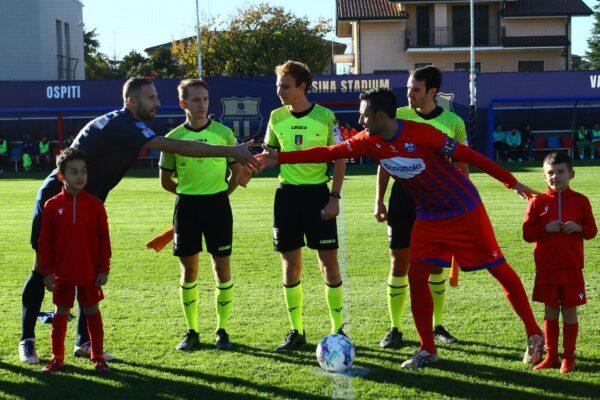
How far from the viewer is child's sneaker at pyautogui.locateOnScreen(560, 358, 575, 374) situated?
228 inches

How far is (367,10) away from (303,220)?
45554 millimetres

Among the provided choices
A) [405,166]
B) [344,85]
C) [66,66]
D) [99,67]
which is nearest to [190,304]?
[405,166]

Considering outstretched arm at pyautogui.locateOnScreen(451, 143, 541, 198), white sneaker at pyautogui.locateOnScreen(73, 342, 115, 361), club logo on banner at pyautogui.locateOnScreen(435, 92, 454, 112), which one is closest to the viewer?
outstretched arm at pyautogui.locateOnScreen(451, 143, 541, 198)

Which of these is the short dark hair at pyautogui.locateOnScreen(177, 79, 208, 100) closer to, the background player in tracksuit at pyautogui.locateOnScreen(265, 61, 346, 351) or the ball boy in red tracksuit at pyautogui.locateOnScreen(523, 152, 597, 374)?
the background player in tracksuit at pyautogui.locateOnScreen(265, 61, 346, 351)

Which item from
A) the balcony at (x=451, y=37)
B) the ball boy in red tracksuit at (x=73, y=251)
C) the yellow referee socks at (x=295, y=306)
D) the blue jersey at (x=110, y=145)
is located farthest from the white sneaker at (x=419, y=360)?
the balcony at (x=451, y=37)

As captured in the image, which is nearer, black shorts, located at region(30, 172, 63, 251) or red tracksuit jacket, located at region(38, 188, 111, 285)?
red tracksuit jacket, located at region(38, 188, 111, 285)

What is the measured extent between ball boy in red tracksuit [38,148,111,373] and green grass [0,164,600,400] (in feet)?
1.07

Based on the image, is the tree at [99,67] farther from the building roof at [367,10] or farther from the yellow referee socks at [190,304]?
the yellow referee socks at [190,304]

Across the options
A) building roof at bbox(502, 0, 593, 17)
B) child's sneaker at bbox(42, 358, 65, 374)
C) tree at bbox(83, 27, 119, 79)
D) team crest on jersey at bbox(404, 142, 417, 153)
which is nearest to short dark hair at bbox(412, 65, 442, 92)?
team crest on jersey at bbox(404, 142, 417, 153)

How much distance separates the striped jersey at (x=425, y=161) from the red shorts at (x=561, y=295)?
28.9 inches

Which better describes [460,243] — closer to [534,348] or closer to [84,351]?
[534,348]

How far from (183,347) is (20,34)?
1694 inches

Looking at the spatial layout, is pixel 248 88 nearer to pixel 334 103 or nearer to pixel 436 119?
pixel 334 103

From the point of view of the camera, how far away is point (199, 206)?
22.3ft
